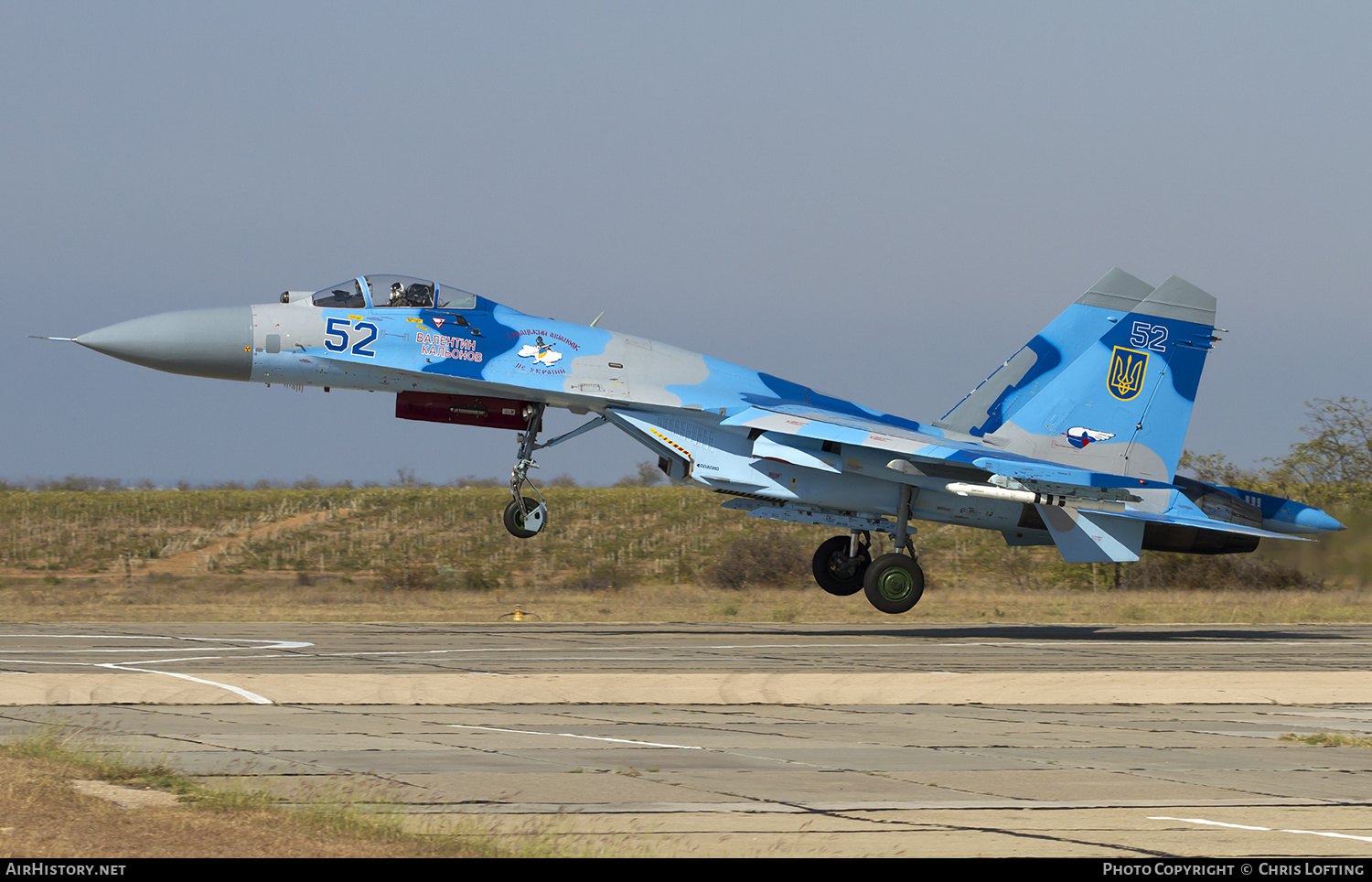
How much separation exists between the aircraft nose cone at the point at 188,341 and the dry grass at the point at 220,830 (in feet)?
45.2

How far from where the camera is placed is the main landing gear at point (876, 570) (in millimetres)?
22719

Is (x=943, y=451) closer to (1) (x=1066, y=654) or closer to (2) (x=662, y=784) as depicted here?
(1) (x=1066, y=654)

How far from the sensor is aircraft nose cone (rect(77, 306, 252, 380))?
20.5m

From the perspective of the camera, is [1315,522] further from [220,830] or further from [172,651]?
[220,830]

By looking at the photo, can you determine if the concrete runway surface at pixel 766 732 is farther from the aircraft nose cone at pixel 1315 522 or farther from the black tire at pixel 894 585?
the aircraft nose cone at pixel 1315 522

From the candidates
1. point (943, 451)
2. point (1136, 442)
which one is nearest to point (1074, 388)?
point (1136, 442)

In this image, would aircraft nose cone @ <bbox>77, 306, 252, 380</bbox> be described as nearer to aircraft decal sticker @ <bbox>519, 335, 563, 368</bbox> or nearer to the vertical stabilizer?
aircraft decal sticker @ <bbox>519, 335, 563, 368</bbox>

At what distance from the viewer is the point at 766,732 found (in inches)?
448

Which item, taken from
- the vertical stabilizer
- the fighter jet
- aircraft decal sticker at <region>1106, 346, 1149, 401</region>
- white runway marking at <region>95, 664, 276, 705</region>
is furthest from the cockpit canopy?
aircraft decal sticker at <region>1106, 346, 1149, 401</region>

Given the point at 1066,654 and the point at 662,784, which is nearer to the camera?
the point at 662,784

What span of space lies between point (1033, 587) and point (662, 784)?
3428cm

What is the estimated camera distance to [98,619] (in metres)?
25.1

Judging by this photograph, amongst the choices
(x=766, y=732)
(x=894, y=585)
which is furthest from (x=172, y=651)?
(x=894, y=585)

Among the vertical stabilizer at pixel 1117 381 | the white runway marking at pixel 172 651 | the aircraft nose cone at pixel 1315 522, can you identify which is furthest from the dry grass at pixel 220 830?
the aircraft nose cone at pixel 1315 522
